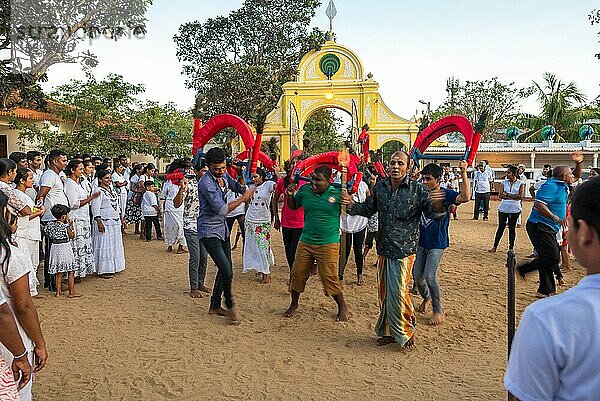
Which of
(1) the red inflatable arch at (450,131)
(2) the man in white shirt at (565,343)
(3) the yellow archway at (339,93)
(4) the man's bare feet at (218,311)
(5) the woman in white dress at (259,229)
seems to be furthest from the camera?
(3) the yellow archway at (339,93)

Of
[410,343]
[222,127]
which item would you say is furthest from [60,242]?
[410,343]

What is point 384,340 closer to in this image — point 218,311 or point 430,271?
point 430,271

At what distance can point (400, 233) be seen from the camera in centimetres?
445

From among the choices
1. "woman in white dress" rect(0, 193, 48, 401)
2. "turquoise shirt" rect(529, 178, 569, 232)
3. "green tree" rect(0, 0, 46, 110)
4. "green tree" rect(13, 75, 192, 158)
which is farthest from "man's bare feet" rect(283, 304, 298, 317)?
"green tree" rect(13, 75, 192, 158)

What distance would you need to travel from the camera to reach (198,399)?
3.74m

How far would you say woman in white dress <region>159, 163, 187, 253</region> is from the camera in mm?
9250

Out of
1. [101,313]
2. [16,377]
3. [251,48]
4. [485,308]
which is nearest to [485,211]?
[485,308]

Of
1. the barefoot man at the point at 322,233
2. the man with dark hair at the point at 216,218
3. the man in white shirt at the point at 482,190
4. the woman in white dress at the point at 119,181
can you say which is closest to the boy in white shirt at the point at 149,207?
the woman in white dress at the point at 119,181

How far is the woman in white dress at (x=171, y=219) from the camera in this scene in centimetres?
925

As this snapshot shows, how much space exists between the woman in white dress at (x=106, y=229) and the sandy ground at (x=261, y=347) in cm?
29

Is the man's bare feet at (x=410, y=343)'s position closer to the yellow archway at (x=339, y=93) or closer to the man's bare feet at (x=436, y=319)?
the man's bare feet at (x=436, y=319)

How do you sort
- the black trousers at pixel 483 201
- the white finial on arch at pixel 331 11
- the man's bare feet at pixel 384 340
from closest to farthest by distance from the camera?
the man's bare feet at pixel 384 340 → the black trousers at pixel 483 201 → the white finial on arch at pixel 331 11

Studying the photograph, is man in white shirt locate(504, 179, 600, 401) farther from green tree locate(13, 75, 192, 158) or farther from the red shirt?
green tree locate(13, 75, 192, 158)

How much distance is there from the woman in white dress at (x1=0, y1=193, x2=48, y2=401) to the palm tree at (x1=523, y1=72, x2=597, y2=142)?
29589mm
